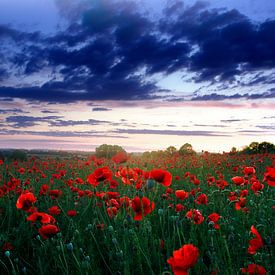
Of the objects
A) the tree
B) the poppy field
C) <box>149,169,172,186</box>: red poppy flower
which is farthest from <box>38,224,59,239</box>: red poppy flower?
the tree

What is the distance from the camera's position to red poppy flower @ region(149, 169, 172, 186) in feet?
9.30

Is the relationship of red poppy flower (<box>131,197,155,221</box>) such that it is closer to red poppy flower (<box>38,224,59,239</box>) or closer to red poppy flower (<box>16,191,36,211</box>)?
red poppy flower (<box>38,224,59,239</box>)

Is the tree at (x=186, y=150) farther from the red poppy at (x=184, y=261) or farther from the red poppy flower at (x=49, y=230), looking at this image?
the red poppy at (x=184, y=261)

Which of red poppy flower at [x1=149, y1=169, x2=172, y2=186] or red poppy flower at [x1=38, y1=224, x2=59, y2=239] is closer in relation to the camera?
red poppy flower at [x1=38, y1=224, x2=59, y2=239]

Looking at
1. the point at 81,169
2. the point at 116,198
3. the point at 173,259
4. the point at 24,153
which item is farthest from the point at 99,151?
the point at 173,259

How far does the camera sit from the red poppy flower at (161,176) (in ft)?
9.30

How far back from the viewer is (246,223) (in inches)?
161

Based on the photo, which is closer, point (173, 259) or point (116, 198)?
point (173, 259)

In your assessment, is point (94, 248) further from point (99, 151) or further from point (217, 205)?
point (99, 151)

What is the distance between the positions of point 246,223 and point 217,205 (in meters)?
1.02

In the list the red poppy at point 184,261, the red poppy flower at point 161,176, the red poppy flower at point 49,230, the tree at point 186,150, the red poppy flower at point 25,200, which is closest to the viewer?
the red poppy at point 184,261

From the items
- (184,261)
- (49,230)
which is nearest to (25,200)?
(49,230)

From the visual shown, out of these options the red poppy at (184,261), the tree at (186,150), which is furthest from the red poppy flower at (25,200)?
the tree at (186,150)

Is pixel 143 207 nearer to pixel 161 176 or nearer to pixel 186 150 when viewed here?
pixel 161 176
